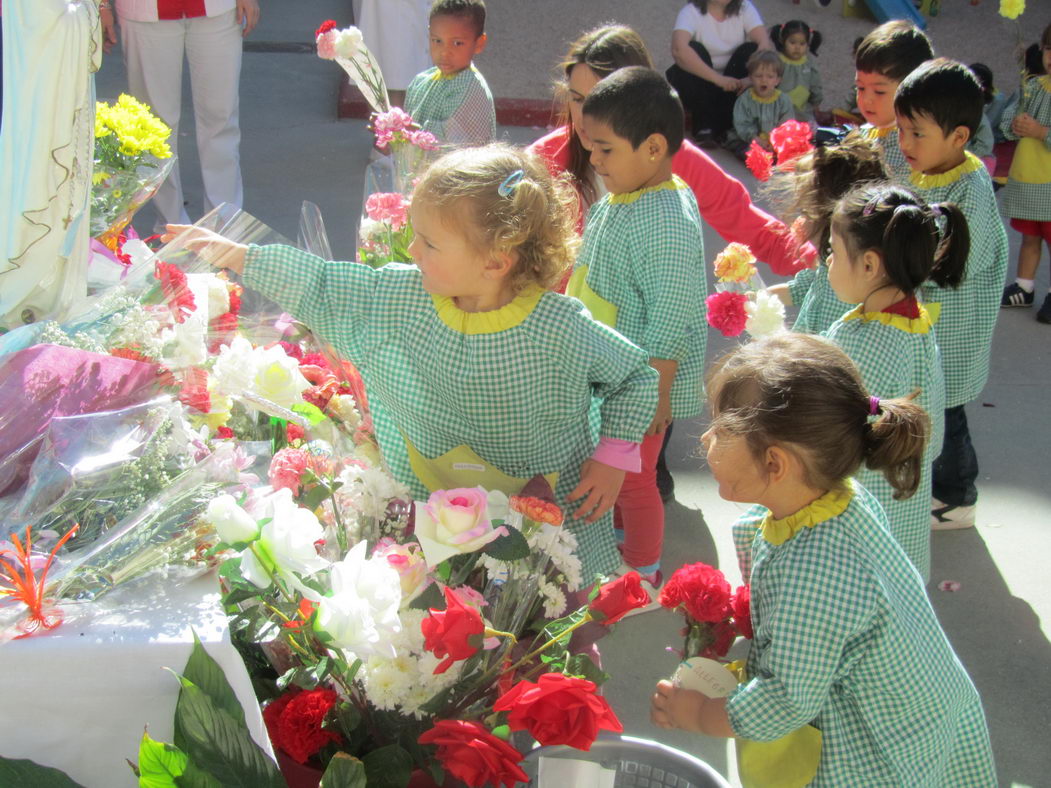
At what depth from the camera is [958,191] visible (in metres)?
2.82

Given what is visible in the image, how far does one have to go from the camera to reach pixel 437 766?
1493 mm

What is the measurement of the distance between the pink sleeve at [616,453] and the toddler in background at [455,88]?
200 cm

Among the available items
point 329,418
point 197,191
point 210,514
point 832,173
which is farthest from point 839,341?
point 197,191

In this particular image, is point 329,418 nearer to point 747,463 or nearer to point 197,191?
point 747,463

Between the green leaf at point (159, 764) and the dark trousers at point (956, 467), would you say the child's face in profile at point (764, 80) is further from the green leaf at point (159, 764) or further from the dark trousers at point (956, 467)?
the green leaf at point (159, 764)

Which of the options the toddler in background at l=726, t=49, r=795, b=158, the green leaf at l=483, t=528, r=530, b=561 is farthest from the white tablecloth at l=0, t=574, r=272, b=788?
the toddler in background at l=726, t=49, r=795, b=158

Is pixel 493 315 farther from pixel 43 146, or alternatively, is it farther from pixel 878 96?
pixel 878 96

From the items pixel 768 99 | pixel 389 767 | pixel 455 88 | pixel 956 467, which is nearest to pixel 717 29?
pixel 768 99

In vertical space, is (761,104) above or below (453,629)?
below

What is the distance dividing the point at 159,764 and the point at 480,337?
0.92 m

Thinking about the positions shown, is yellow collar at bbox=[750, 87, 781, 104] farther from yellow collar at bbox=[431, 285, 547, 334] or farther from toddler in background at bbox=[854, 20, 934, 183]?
yellow collar at bbox=[431, 285, 547, 334]

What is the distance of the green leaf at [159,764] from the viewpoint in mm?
1297

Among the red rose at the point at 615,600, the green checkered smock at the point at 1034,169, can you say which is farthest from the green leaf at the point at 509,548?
the green checkered smock at the point at 1034,169

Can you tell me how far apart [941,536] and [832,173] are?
1316 millimetres
